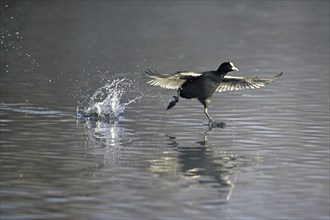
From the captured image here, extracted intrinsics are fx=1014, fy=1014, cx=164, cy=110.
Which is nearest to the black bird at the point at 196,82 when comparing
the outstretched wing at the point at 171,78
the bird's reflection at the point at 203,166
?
the outstretched wing at the point at 171,78

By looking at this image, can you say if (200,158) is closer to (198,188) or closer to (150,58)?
(198,188)

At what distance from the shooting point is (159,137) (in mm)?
15211

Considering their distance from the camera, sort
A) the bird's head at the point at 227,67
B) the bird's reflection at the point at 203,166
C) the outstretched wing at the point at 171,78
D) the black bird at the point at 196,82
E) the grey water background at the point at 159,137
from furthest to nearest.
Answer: the outstretched wing at the point at 171,78, the black bird at the point at 196,82, the bird's head at the point at 227,67, the bird's reflection at the point at 203,166, the grey water background at the point at 159,137

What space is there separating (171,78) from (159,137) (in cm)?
193

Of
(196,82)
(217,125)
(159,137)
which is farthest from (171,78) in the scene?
(159,137)

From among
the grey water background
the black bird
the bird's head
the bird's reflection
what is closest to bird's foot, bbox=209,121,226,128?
the black bird

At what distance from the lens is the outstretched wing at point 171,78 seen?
16.6 metres

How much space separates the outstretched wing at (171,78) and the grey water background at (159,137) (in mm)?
607

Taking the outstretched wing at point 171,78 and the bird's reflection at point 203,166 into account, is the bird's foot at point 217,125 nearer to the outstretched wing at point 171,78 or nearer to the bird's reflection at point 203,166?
the outstretched wing at point 171,78

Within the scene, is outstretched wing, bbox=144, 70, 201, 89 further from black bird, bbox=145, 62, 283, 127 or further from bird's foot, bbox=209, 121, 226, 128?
bird's foot, bbox=209, 121, 226, 128

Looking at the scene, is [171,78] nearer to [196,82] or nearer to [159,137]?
[196,82]

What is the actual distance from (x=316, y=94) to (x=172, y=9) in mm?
30452

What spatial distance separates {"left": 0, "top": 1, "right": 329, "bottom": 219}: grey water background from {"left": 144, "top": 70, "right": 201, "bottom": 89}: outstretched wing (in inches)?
23.9

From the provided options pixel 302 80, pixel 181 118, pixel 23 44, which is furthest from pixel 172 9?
pixel 181 118
